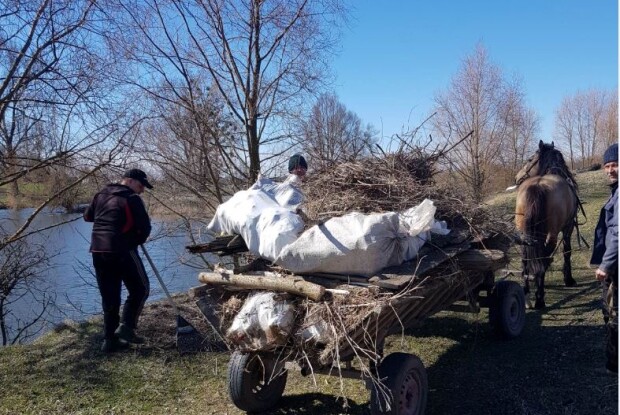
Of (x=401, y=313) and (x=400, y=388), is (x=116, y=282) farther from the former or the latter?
(x=400, y=388)

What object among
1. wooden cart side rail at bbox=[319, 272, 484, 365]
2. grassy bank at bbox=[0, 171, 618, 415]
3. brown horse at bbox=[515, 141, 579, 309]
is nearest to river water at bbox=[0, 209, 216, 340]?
grassy bank at bbox=[0, 171, 618, 415]

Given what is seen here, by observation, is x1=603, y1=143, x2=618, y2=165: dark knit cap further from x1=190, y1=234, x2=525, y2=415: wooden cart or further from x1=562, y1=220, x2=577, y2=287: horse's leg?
x1=562, y1=220, x2=577, y2=287: horse's leg

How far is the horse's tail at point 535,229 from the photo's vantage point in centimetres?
702

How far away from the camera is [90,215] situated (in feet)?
19.1

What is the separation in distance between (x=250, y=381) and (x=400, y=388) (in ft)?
3.88

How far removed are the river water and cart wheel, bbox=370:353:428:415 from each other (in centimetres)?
434

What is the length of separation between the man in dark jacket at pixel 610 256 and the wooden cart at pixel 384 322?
2.62 feet

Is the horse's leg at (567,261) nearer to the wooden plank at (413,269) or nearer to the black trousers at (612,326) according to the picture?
the black trousers at (612,326)

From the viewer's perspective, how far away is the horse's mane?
830 centimetres

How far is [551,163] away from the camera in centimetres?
834

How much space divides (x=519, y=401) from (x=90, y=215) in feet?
14.5

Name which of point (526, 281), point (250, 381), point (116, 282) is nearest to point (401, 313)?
point (250, 381)

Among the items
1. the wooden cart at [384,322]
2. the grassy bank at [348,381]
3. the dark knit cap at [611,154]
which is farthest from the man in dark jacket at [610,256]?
the wooden cart at [384,322]

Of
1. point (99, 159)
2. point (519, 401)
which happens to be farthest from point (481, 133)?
point (519, 401)
